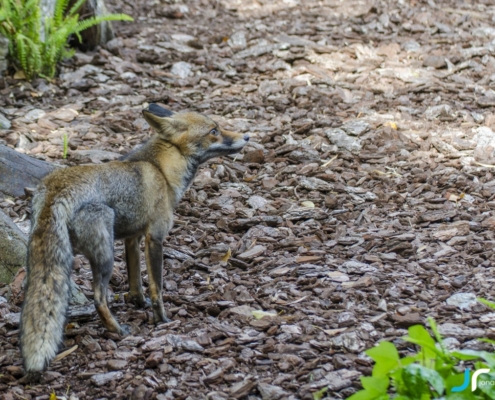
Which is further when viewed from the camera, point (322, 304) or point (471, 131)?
point (471, 131)

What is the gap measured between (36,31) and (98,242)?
6732mm

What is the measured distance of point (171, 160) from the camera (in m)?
7.11

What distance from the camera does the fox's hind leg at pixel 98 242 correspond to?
581cm

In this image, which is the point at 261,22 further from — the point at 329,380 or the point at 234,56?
the point at 329,380

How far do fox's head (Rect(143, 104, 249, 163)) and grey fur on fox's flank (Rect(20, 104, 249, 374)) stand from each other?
0.03ft

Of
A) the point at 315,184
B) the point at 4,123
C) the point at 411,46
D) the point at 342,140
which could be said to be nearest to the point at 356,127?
the point at 342,140

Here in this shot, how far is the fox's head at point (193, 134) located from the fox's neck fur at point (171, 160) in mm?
50

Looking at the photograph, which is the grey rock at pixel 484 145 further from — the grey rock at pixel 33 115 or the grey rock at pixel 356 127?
the grey rock at pixel 33 115

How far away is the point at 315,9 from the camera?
1538cm

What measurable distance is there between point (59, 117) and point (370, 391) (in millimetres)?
7959

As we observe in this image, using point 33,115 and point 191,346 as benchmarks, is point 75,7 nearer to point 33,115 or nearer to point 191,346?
point 33,115

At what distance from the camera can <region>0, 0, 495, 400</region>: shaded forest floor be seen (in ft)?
18.3

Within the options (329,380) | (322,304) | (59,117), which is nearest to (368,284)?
(322,304)

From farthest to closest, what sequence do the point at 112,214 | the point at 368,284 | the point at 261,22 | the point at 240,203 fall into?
the point at 261,22, the point at 240,203, the point at 368,284, the point at 112,214
